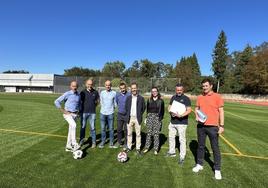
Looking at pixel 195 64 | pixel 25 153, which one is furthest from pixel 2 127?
pixel 195 64

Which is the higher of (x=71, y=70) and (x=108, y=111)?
(x=71, y=70)

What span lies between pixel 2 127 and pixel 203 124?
8189mm

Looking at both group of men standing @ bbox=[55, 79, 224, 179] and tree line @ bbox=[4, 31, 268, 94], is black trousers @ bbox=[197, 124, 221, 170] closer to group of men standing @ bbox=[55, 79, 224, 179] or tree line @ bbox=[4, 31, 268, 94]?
group of men standing @ bbox=[55, 79, 224, 179]

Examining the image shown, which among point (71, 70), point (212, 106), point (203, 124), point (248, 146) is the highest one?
point (71, 70)

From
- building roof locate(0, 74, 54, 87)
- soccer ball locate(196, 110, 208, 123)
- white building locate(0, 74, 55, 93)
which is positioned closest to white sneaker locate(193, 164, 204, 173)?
soccer ball locate(196, 110, 208, 123)

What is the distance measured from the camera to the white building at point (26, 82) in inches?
3123

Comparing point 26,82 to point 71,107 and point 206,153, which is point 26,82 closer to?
point 71,107

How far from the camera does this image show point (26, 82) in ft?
267

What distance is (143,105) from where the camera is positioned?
7652 mm

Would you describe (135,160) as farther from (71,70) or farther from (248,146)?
(71,70)

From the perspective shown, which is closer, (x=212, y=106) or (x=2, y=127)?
(x=212, y=106)

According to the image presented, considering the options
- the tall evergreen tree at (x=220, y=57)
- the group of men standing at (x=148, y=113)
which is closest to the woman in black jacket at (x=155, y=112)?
the group of men standing at (x=148, y=113)

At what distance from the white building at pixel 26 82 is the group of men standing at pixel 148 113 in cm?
7411

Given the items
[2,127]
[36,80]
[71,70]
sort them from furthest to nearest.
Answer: [71,70], [36,80], [2,127]
